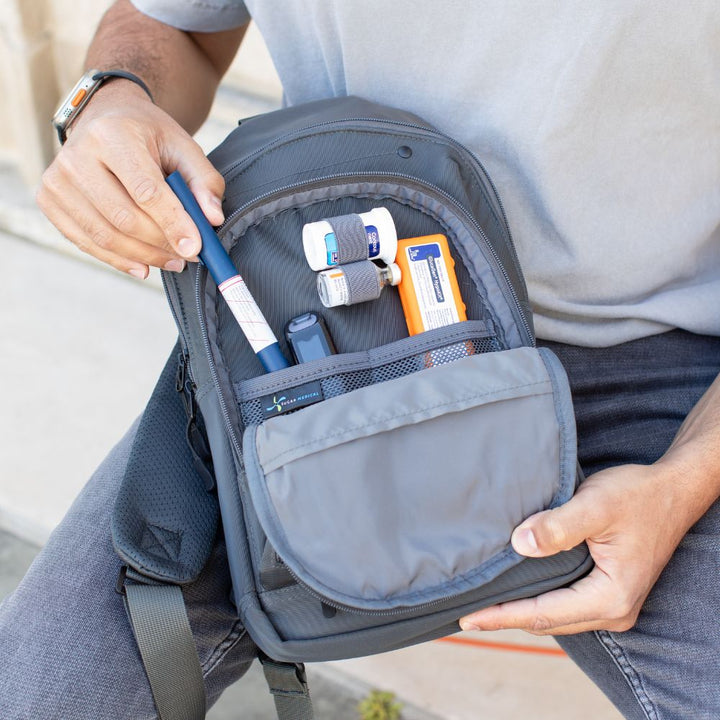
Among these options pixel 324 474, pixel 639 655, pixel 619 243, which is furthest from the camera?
pixel 619 243

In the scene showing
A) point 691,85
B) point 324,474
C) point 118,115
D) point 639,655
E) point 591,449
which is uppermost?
point 118,115

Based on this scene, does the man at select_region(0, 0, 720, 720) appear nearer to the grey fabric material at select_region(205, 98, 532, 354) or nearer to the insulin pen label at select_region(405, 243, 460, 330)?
the grey fabric material at select_region(205, 98, 532, 354)

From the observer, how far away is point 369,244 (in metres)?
0.89

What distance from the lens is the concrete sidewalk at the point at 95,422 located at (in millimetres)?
1482

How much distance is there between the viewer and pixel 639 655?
2.90ft

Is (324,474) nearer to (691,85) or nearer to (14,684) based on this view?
(14,684)

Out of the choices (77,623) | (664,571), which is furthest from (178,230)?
(664,571)

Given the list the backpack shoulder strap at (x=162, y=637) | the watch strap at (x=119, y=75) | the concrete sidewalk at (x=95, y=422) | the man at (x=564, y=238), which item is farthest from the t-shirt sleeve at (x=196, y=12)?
the concrete sidewalk at (x=95, y=422)

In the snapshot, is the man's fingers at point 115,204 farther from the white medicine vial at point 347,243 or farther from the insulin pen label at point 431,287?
the insulin pen label at point 431,287

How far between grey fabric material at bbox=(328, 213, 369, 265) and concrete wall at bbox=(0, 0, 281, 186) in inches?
48.8

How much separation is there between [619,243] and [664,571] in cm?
41

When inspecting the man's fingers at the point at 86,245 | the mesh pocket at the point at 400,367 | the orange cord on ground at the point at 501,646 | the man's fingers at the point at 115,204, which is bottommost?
the orange cord on ground at the point at 501,646

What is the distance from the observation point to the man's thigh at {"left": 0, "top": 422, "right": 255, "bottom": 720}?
0.82 metres

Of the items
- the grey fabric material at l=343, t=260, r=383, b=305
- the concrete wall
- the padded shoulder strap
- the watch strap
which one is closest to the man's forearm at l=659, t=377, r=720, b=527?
the grey fabric material at l=343, t=260, r=383, b=305
